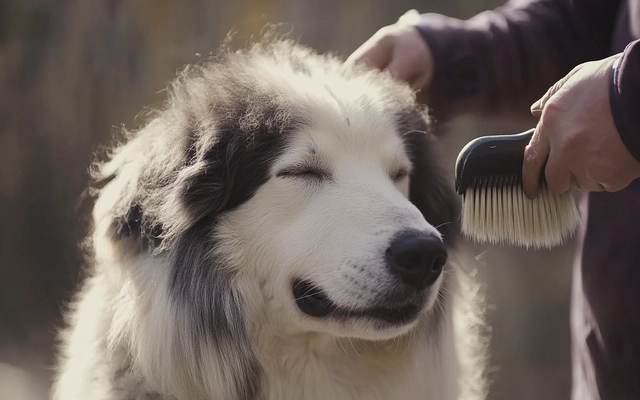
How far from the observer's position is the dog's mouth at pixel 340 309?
2096 millimetres

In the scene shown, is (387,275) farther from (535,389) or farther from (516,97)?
(535,389)

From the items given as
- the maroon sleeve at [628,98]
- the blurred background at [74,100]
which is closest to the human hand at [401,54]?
the maroon sleeve at [628,98]

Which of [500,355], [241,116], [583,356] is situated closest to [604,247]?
[583,356]

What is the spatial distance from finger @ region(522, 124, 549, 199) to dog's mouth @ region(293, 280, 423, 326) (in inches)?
17.5

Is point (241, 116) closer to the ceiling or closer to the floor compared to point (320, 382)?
closer to the ceiling

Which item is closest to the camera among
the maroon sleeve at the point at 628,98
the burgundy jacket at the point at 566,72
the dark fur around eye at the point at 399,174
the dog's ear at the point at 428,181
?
the maroon sleeve at the point at 628,98

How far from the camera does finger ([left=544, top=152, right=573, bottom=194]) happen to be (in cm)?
184

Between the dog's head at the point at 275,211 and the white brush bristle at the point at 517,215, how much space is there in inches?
5.4

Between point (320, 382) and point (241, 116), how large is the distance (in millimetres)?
855

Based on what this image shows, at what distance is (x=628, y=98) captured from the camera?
1669 mm

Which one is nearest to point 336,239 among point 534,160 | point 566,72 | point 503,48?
point 534,160

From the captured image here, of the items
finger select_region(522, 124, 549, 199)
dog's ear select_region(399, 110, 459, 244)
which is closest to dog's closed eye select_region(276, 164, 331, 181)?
dog's ear select_region(399, 110, 459, 244)

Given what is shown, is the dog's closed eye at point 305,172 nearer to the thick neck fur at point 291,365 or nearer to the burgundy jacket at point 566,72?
the thick neck fur at point 291,365

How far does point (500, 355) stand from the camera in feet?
20.5
